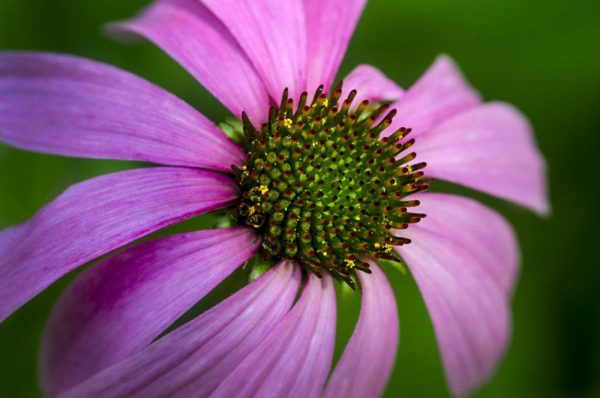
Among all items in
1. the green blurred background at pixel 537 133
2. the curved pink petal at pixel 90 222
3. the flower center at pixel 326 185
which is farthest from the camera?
the green blurred background at pixel 537 133

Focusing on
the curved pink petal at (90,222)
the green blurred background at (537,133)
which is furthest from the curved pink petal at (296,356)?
the green blurred background at (537,133)

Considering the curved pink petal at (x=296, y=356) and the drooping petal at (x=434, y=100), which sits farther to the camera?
the drooping petal at (x=434, y=100)

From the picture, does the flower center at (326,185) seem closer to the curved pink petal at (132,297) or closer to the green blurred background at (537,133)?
the curved pink petal at (132,297)

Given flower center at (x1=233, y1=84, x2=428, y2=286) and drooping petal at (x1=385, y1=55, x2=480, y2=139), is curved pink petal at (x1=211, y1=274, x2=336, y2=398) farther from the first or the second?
drooping petal at (x1=385, y1=55, x2=480, y2=139)

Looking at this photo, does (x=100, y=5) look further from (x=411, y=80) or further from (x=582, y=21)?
(x=582, y=21)

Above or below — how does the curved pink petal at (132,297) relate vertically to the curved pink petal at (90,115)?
below

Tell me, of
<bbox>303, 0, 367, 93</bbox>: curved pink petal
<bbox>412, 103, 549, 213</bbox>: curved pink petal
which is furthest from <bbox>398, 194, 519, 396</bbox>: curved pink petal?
<bbox>303, 0, 367, 93</bbox>: curved pink petal

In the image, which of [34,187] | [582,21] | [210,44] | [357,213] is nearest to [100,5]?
[34,187]
